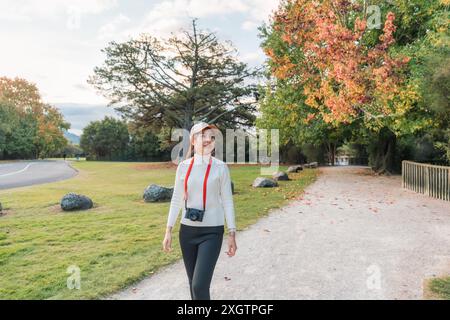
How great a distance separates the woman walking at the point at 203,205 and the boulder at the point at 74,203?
8.67 metres

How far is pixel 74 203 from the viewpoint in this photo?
10680mm

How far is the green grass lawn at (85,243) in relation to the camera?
471 centimetres

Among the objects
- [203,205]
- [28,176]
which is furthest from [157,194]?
[28,176]

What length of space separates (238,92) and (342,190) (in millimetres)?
20323

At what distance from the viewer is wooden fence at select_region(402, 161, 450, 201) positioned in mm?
12133

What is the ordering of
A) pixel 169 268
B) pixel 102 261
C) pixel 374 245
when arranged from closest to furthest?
pixel 169 268, pixel 102 261, pixel 374 245

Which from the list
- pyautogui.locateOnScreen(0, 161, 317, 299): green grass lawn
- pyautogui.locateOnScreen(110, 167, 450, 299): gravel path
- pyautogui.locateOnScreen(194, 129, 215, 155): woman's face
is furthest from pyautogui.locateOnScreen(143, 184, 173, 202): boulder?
pyautogui.locateOnScreen(194, 129, 215, 155): woman's face

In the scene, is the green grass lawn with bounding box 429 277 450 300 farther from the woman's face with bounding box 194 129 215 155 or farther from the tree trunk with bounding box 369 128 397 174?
the tree trunk with bounding box 369 128 397 174

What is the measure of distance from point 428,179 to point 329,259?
10.00 m

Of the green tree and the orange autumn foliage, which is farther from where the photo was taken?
the green tree

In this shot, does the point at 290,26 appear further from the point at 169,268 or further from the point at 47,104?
the point at 47,104

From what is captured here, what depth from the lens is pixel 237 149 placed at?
147 ft

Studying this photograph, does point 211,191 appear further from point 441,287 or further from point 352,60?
point 352,60
